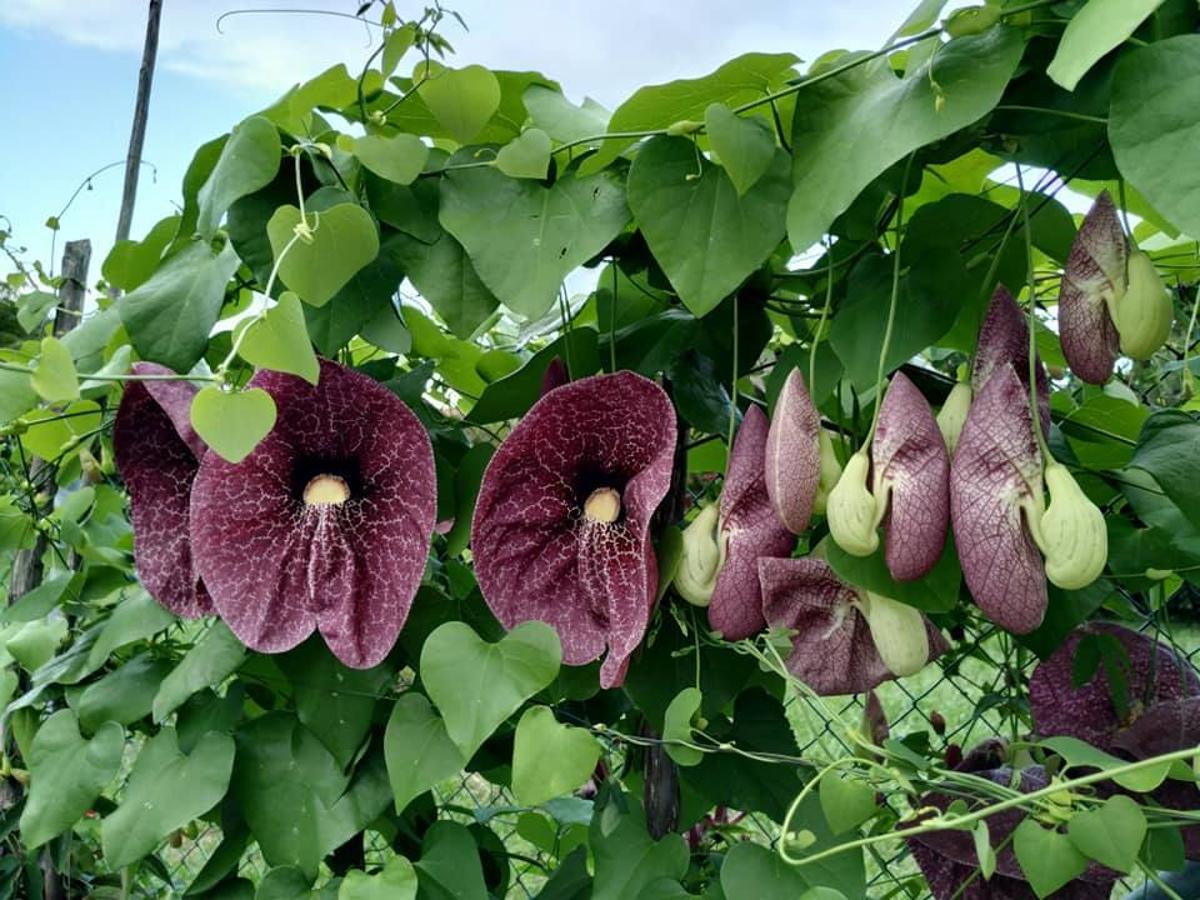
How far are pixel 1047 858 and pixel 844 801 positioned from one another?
0.11 m

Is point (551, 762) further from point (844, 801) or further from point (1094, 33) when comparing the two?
point (1094, 33)

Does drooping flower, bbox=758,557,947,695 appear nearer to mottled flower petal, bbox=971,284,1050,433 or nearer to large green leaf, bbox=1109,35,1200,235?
mottled flower petal, bbox=971,284,1050,433

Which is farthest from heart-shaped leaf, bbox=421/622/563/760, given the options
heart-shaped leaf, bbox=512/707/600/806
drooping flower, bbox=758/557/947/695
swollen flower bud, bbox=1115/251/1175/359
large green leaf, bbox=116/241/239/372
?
swollen flower bud, bbox=1115/251/1175/359

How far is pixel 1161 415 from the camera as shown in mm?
763

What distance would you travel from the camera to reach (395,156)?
684 mm

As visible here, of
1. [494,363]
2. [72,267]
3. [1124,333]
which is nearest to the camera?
[1124,333]

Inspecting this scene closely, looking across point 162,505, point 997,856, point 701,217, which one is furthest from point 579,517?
point 997,856

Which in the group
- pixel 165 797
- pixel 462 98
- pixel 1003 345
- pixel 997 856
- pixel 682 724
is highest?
pixel 462 98

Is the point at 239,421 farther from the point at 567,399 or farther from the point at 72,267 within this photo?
the point at 72,267

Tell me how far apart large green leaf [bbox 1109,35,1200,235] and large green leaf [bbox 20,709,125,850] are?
0.76 m

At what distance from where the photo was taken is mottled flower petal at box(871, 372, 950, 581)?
58cm

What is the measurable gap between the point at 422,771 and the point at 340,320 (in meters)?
0.28

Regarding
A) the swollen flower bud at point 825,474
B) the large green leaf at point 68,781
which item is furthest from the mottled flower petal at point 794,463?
the large green leaf at point 68,781

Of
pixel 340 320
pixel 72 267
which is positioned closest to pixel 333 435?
pixel 340 320
